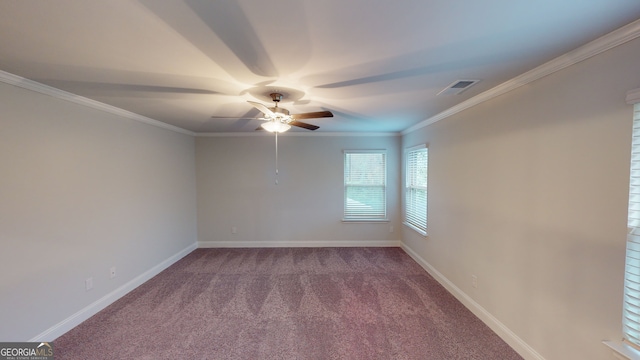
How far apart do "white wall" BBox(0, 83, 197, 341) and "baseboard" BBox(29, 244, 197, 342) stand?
45mm

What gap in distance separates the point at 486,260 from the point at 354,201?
A: 8.70ft

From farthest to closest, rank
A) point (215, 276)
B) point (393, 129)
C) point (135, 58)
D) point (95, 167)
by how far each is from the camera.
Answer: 1. point (393, 129)
2. point (215, 276)
3. point (95, 167)
4. point (135, 58)

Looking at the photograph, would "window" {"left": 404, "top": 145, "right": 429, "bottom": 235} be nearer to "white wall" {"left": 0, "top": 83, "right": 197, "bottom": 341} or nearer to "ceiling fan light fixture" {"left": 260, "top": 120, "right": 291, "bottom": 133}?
"ceiling fan light fixture" {"left": 260, "top": 120, "right": 291, "bottom": 133}

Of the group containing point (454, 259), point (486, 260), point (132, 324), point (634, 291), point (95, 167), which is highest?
point (95, 167)

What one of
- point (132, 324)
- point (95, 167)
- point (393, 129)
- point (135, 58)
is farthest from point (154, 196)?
point (393, 129)

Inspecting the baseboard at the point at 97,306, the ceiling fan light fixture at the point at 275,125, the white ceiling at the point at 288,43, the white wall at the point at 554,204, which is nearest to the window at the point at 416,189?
the white wall at the point at 554,204

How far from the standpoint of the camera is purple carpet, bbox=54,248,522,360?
2.07 meters

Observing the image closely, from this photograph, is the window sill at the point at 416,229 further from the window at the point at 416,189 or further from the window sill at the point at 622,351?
the window sill at the point at 622,351

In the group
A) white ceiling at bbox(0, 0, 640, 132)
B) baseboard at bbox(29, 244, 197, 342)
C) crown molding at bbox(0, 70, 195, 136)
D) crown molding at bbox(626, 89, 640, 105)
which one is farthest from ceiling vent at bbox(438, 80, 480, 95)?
baseboard at bbox(29, 244, 197, 342)

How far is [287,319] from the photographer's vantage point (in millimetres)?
2504

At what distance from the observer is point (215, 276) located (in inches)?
139

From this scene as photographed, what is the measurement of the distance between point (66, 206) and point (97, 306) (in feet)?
3.93

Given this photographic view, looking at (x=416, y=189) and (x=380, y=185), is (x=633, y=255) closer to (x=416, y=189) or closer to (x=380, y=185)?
(x=416, y=189)

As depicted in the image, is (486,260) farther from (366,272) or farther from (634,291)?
(366,272)
